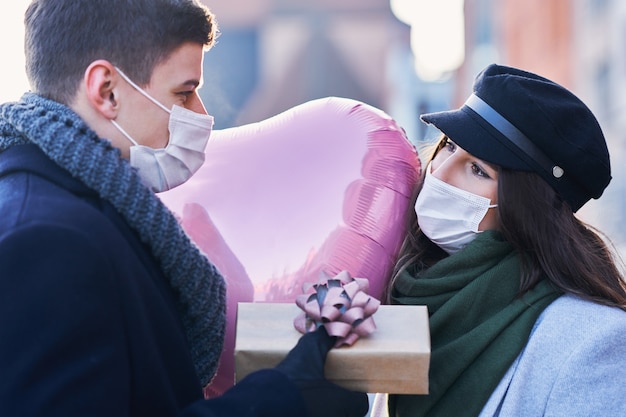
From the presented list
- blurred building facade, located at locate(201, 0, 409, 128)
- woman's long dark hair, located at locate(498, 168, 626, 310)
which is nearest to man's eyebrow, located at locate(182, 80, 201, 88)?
woman's long dark hair, located at locate(498, 168, 626, 310)

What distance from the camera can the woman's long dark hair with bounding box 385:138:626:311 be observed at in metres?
2.72

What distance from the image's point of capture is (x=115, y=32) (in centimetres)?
211

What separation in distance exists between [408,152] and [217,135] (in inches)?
22.8

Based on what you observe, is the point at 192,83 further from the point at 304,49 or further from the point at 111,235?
the point at 304,49

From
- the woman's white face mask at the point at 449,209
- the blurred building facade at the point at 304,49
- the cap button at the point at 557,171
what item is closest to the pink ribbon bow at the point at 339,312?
the woman's white face mask at the point at 449,209

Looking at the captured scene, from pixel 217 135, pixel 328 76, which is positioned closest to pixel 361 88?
pixel 328 76

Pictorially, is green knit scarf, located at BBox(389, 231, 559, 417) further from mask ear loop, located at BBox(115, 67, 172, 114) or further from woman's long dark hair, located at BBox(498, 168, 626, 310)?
mask ear loop, located at BBox(115, 67, 172, 114)

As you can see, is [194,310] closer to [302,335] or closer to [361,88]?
[302,335]

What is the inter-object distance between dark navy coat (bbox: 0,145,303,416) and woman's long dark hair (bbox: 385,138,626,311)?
94 centimetres

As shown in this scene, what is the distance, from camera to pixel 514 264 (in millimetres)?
2746

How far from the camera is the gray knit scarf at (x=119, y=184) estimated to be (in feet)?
6.53

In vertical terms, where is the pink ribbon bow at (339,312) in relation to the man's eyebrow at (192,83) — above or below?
below

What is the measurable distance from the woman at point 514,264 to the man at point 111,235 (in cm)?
57

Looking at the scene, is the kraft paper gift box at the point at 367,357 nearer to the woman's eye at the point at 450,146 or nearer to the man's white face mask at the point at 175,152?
the man's white face mask at the point at 175,152
